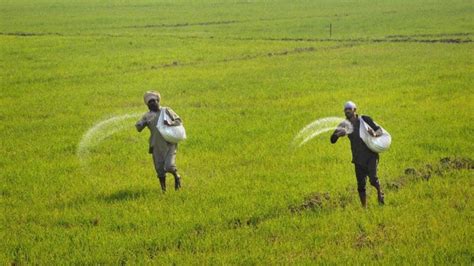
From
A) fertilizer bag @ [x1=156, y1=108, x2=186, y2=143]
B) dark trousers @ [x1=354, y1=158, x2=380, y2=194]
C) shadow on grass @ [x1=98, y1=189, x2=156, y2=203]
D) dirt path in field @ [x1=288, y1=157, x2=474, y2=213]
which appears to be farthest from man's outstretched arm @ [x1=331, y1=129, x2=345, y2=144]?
shadow on grass @ [x1=98, y1=189, x2=156, y2=203]

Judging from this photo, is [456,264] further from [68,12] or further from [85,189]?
[68,12]

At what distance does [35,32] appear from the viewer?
52531 mm

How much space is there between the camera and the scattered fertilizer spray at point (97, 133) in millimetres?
13955

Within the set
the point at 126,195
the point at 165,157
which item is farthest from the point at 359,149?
the point at 126,195

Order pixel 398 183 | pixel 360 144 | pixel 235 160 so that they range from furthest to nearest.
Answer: pixel 235 160, pixel 398 183, pixel 360 144

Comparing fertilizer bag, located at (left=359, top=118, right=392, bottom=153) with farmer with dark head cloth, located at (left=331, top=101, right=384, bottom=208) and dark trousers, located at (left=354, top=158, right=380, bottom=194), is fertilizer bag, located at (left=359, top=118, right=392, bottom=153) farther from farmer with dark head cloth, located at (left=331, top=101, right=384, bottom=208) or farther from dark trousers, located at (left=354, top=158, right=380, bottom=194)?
dark trousers, located at (left=354, top=158, right=380, bottom=194)

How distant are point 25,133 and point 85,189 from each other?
20.7ft

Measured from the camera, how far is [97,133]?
1673 centimetres

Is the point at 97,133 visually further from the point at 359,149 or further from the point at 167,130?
the point at 359,149

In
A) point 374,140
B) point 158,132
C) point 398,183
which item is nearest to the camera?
point 374,140

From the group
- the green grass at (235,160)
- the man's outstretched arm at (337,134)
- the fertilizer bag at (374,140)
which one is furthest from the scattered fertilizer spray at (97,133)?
the fertilizer bag at (374,140)

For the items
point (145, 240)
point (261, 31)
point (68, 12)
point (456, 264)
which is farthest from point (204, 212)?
point (68, 12)

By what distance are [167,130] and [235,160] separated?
3257 mm

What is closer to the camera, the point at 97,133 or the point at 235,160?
the point at 235,160
